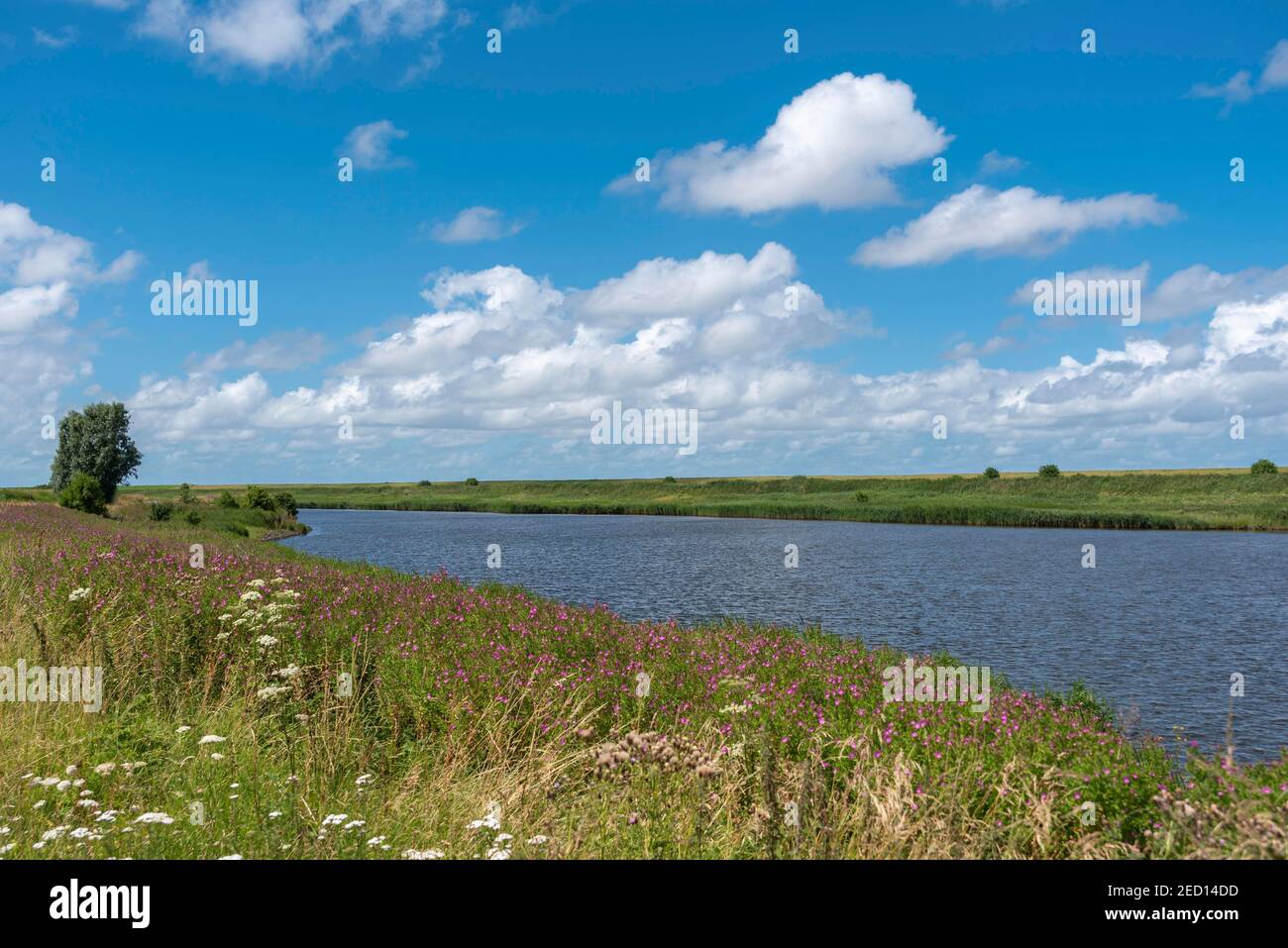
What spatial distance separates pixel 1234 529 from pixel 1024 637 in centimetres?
5962

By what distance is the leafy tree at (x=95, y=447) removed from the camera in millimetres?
69688

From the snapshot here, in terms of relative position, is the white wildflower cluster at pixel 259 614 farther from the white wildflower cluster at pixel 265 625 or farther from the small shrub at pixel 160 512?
the small shrub at pixel 160 512

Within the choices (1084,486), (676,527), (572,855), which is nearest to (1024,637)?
(572,855)

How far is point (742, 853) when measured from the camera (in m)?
5.52

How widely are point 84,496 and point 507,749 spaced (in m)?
55.0

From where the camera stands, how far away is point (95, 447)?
7031 cm

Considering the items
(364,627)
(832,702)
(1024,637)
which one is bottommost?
(1024,637)

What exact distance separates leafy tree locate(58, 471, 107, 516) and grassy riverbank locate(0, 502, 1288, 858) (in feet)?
146

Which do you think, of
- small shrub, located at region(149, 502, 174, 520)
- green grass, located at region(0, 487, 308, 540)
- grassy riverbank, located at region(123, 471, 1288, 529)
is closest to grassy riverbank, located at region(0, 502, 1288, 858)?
green grass, located at region(0, 487, 308, 540)
